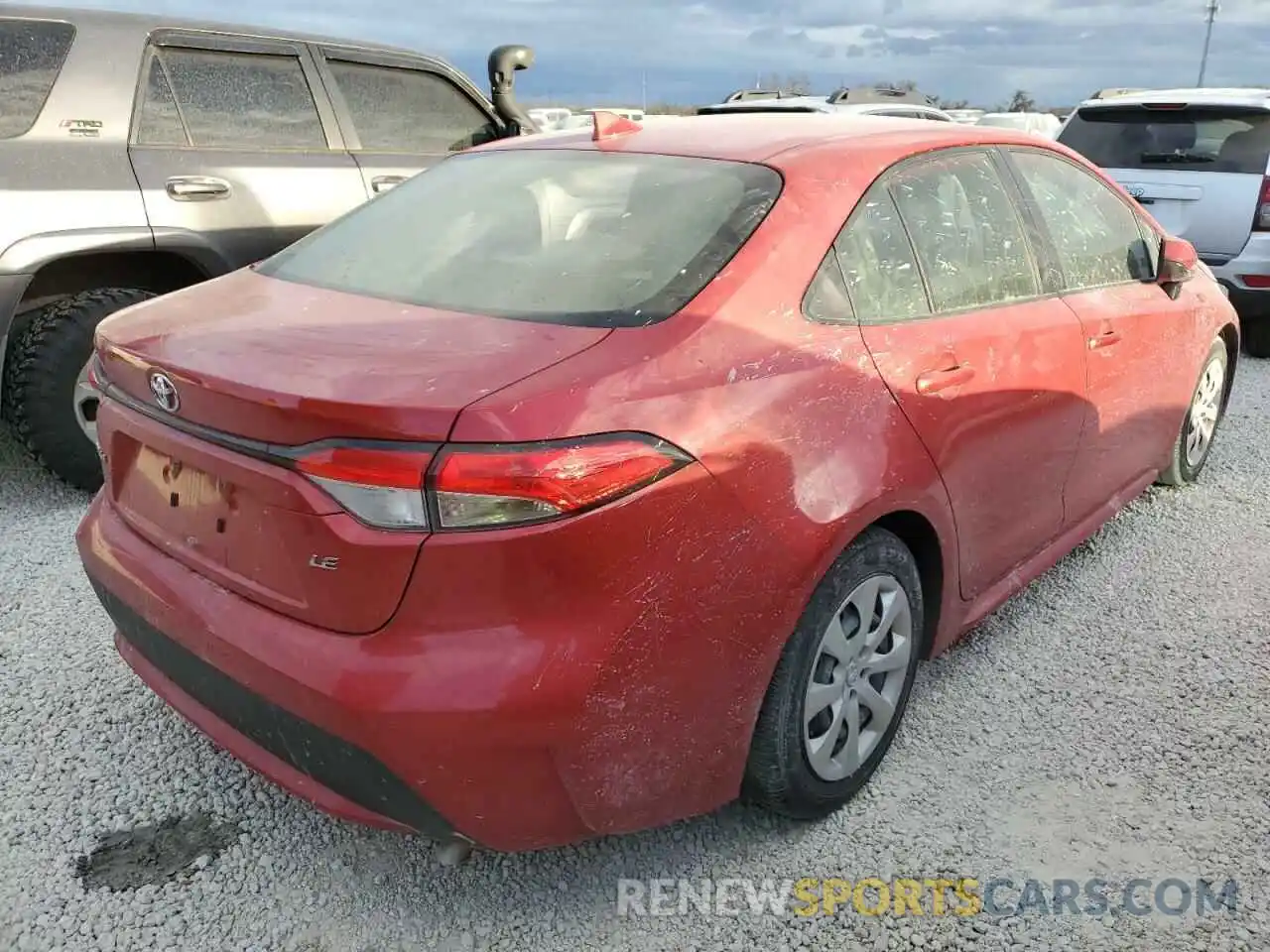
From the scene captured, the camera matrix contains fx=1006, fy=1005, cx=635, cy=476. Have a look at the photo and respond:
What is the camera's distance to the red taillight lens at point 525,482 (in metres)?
1.66

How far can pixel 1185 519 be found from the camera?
4.14 metres

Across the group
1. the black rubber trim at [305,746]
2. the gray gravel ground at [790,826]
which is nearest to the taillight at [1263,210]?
the gray gravel ground at [790,826]

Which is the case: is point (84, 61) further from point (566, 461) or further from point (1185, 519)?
point (1185, 519)

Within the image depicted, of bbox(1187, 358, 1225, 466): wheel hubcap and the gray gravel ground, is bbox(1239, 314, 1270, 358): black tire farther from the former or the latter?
the gray gravel ground

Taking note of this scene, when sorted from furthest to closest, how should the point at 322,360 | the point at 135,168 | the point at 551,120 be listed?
the point at 551,120, the point at 135,168, the point at 322,360

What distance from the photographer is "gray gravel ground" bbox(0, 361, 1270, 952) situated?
6.86 ft

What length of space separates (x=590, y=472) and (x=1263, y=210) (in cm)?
626

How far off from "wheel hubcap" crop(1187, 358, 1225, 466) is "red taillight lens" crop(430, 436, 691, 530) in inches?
133

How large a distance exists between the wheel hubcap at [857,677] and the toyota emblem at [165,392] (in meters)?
1.41

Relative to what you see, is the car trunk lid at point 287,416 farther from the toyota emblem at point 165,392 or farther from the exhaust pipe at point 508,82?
the exhaust pipe at point 508,82

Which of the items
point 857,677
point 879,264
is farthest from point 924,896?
point 879,264

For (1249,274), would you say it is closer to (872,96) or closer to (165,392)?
(165,392)

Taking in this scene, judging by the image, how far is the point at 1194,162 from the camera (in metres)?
6.46

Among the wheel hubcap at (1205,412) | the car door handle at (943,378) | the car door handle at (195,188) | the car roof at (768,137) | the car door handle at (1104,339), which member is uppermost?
the car roof at (768,137)
